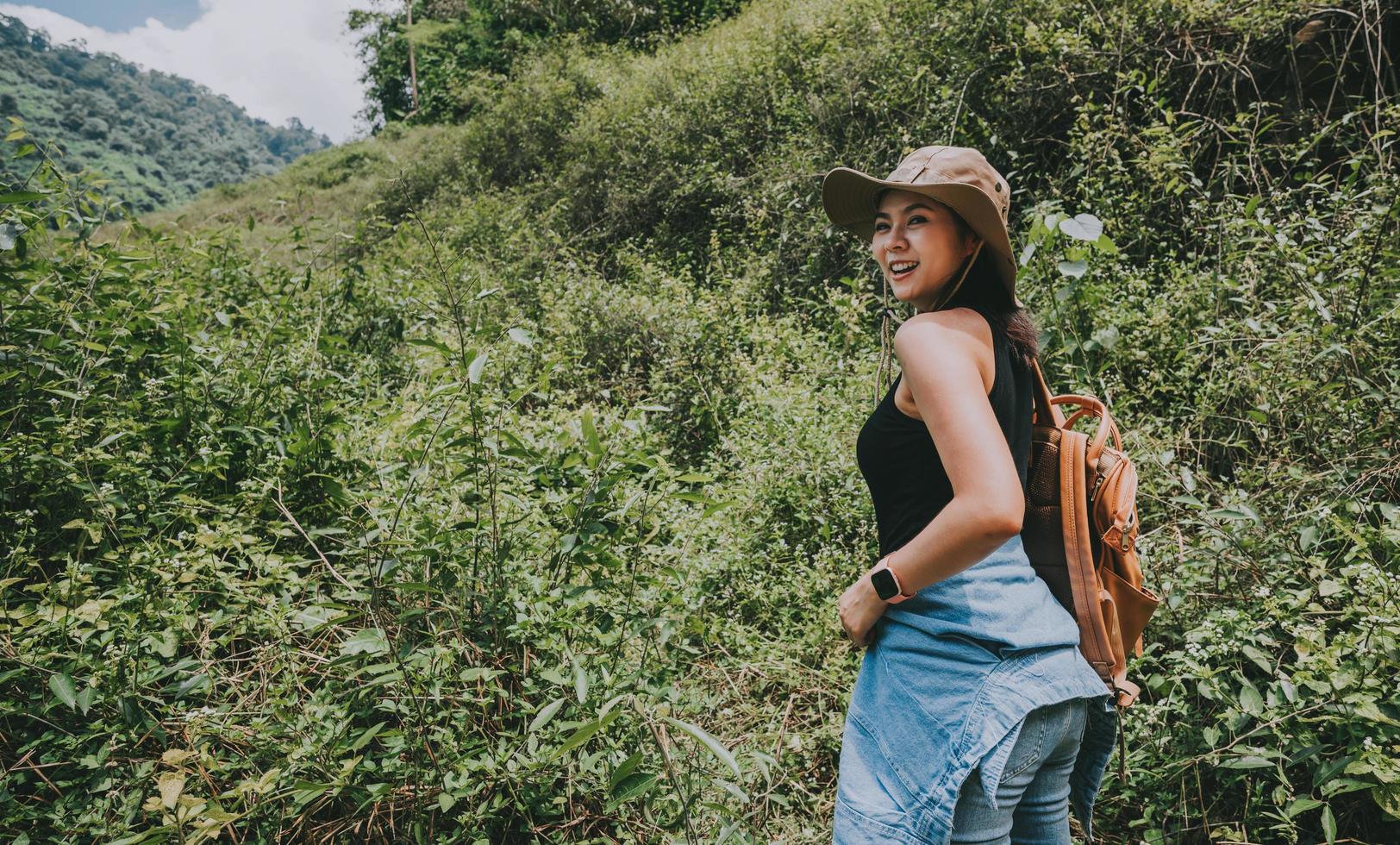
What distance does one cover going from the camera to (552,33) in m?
14.1

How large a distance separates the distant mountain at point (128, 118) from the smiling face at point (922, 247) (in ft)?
72.0

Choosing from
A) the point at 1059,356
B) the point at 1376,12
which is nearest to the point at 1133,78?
the point at 1376,12

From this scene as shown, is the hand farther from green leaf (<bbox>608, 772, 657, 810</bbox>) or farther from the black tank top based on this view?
green leaf (<bbox>608, 772, 657, 810</bbox>)

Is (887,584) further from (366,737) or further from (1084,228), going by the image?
(1084,228)

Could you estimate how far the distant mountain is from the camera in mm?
27547

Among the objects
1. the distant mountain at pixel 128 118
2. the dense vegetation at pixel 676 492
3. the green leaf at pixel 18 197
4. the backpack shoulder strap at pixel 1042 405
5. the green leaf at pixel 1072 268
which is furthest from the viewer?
the distant mountain at pixel 128 118

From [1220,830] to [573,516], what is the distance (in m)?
2.09

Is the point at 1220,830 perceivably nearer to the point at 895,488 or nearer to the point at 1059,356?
the point at 895,488

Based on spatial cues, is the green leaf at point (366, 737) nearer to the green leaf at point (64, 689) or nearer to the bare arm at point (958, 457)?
the green leaf at point (64, 689)

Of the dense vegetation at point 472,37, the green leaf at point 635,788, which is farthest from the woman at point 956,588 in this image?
the dense vegetation at point 472,37

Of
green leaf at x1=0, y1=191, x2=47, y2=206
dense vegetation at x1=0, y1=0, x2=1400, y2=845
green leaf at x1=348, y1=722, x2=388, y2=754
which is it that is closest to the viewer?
green leaf at x1=348, y1=722, x2=388, y2=754

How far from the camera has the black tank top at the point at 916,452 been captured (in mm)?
1250

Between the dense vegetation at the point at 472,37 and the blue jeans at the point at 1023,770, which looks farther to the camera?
the dense vegetation at the point at 472,37

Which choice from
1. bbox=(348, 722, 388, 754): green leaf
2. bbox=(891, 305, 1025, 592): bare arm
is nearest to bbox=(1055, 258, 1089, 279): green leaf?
bbox=(891, 305, 1025, 592): bare arm
